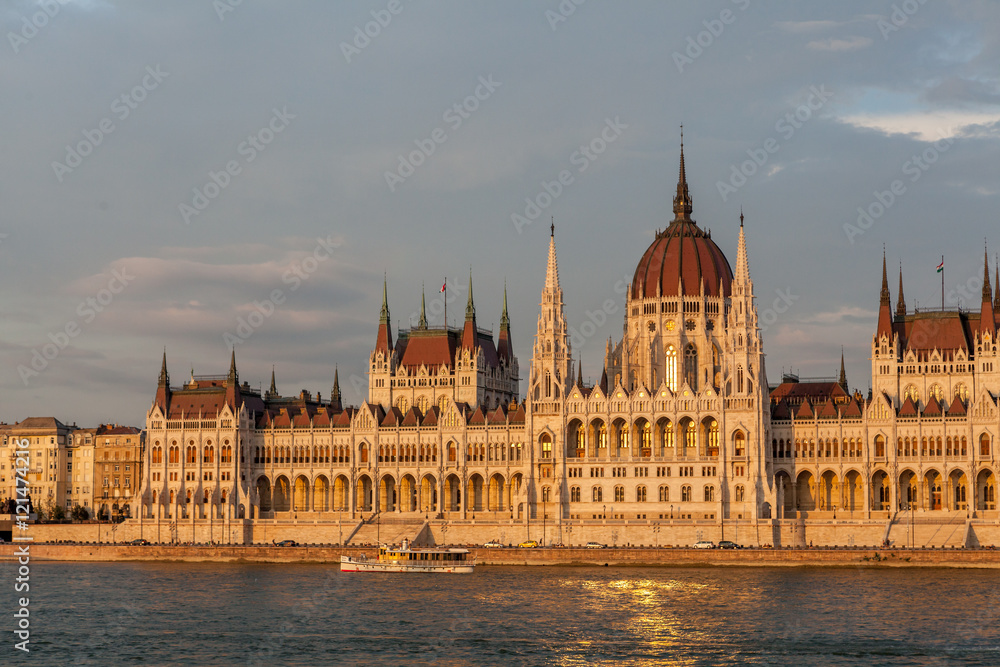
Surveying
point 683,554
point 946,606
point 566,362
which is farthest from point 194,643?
point 566,362

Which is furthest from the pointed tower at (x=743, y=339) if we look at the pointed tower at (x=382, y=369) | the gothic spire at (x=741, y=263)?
the pointed tower at (x=382, y=369)

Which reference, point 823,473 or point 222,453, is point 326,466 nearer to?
point 222,453

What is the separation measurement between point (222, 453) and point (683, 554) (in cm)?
5487

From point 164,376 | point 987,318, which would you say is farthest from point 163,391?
point 987,318

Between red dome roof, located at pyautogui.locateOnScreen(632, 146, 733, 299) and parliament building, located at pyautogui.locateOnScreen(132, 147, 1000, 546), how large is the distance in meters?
0.20

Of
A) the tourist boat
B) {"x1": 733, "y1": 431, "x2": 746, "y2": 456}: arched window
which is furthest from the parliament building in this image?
the tourist boat

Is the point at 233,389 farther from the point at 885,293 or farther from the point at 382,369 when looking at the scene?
the point at 885,293

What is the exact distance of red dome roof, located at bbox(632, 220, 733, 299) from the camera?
6654 inches

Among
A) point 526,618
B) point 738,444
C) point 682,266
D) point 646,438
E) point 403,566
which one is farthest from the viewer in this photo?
point 682,266

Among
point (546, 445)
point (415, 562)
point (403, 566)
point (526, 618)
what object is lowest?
point (526, 618)

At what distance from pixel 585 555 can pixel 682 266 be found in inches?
1472

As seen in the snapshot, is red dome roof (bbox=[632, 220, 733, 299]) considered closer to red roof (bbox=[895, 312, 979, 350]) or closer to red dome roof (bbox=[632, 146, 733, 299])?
red dome roof (bbox=[632, 146, 733, 299])

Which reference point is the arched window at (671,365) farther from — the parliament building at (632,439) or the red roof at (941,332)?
the red roof at (941,332)

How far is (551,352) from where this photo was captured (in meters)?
163
